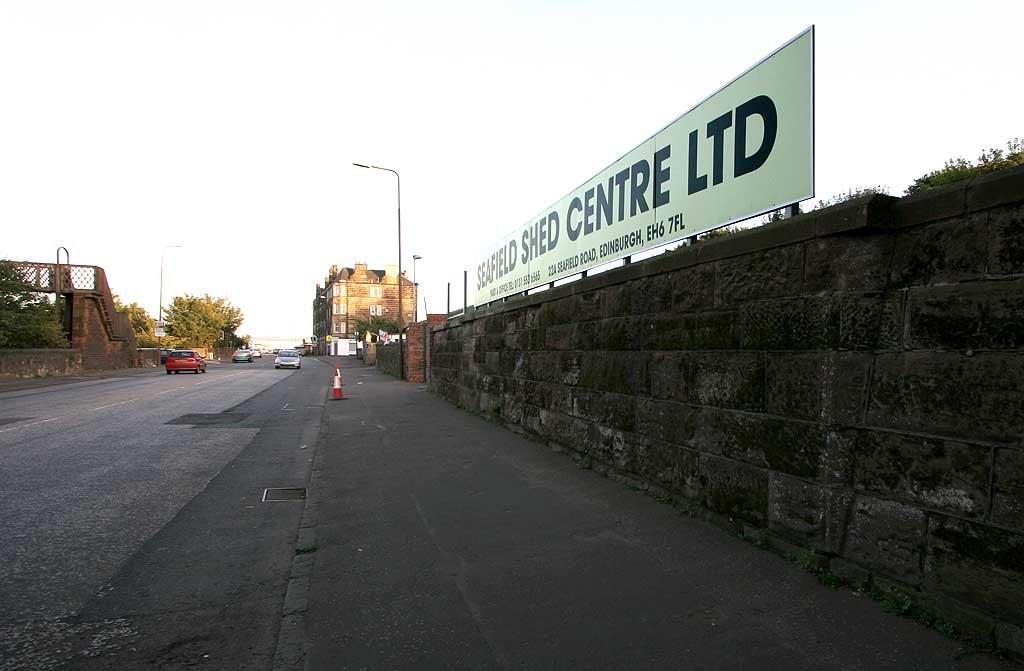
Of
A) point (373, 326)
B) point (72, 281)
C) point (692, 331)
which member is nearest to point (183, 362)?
point (72, 281)

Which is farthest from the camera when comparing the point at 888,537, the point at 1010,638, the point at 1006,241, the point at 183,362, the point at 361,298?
the point at 361,298

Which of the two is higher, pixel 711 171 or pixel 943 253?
pixel 711 171

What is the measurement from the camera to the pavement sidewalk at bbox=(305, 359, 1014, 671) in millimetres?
2842

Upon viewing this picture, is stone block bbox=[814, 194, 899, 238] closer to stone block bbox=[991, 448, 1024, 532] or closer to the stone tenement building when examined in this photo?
stone block bbox=[991, 448, 1024, 532]

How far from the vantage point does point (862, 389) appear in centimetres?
341

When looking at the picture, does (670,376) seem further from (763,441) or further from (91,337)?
(91,337)

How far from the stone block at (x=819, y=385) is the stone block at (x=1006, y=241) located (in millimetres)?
771

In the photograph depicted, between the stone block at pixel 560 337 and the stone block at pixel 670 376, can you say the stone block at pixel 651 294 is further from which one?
the stone block at pixel 560 337

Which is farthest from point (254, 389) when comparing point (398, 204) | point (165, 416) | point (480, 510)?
point (480, 510)

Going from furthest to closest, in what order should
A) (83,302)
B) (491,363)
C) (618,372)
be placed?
(83,302), (491,363), (618,372)

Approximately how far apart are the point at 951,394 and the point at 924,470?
416mm

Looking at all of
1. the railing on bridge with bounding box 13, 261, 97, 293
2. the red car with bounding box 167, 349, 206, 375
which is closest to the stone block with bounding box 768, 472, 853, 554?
the red car with bounding box 167, 349, 206, 375

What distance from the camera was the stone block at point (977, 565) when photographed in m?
2.69

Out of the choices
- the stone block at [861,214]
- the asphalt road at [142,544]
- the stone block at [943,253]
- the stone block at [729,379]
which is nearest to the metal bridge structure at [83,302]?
the asphalt road at [142,544]
